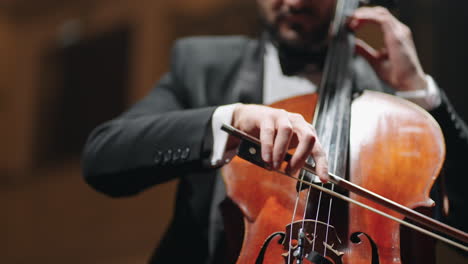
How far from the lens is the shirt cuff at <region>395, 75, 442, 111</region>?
2.39 feet

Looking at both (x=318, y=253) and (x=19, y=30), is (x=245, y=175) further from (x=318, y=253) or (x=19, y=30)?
(x=19, y=30)

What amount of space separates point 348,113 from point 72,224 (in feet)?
6.20

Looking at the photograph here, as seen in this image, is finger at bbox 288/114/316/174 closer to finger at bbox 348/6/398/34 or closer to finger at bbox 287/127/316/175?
finger at bbox 287/127/316/175

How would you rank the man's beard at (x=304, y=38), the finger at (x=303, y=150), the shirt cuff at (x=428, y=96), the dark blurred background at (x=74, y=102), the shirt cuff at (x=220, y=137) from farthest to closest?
1. the dark blurred background at (x=74, y=102)
2. the man's beard at (x=304, y=38)
3. the shirt cuff at (x=428, y=96)
4. the shirt cuff at (x=220, y=137)
5. the finger at (x=303, y=150)

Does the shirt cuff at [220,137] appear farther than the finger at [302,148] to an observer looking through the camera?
Yes

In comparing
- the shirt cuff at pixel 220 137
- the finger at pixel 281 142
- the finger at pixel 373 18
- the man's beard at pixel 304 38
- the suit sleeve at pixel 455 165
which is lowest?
the suit sleeve at pixel 455 165

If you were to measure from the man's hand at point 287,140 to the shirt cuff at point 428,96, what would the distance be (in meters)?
0.25

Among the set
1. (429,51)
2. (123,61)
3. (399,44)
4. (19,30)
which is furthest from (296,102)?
(19,30)

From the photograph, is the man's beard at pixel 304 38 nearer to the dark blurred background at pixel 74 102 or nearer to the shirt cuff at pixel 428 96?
the shirt cuff at pixel 428 96

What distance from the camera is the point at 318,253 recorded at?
1.71 ft

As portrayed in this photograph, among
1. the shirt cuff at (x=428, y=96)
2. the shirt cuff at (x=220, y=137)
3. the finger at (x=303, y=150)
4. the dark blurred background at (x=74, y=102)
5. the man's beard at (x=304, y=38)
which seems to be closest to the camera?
the finger at (x=303, y=150)

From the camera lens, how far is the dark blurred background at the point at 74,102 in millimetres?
2139

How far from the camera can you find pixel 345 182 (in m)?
0.53

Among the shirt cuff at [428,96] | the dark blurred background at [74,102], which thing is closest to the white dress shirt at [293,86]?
the shirt cuff at [428,96]
